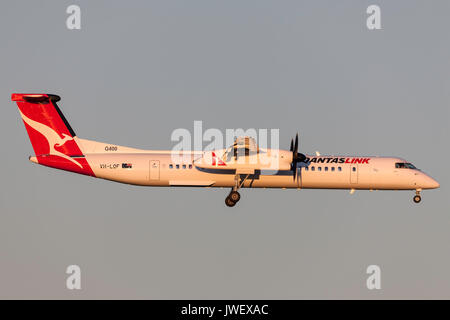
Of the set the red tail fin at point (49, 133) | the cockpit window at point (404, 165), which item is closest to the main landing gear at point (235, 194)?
the red tail fin at point (49, 133)

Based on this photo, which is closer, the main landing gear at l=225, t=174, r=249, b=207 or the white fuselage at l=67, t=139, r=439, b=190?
the white fuselage at l=67, t=139, r=439, b=190

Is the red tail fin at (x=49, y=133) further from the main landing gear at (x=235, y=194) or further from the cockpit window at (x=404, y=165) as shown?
the cockpit window at (x=404, y=165)

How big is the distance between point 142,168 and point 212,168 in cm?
378

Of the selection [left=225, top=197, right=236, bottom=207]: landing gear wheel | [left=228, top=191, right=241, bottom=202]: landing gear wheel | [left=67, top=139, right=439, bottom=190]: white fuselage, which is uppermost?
[left=67, top=139, right=439, bottom=190]: white fuselage

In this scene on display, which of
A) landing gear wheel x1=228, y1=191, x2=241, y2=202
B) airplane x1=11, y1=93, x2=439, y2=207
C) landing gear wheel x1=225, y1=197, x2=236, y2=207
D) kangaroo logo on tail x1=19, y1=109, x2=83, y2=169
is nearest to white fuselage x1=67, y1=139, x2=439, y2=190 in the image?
airplane x1=11, y1=93, x2=439, y2=207

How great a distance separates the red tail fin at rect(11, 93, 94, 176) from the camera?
47844 mm

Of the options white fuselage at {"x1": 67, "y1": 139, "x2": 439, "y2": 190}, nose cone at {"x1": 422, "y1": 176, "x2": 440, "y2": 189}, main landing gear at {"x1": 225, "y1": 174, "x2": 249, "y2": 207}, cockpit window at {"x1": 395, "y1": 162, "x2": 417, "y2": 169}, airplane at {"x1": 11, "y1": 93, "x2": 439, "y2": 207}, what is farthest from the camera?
nose cone at {"x1": 422, "y1": 176, "x2": 440, "y2": 189}

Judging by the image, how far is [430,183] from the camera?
50219mm

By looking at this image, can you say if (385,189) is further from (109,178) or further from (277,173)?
(109,178)

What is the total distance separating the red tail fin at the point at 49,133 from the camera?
4784cm

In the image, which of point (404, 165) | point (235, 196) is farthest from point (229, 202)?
point (404, 165)

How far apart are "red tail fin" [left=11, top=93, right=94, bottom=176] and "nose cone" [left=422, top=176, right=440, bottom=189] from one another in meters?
18.7

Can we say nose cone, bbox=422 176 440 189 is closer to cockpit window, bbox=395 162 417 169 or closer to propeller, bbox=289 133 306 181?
cockpit window, bbox=395 162 417 169
